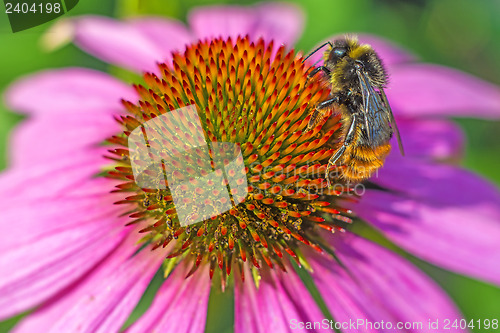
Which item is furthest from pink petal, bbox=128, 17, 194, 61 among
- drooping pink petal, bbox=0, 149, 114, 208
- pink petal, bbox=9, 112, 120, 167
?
drooping pink petal, bbox=0, 149, 114, 208

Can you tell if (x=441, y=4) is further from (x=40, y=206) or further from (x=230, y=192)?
(x=40, y=206)

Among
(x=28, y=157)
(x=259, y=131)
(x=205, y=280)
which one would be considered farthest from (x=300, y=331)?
(x=28, y=157)

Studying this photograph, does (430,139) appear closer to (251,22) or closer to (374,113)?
(374,113)

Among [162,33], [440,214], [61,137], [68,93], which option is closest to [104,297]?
[61,137]

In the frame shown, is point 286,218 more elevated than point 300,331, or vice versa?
point 286,218

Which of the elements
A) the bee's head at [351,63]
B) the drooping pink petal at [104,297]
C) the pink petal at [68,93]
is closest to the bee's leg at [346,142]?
the bee's head at [351,63]

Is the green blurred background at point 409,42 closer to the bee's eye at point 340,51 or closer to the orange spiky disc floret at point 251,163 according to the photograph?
the orange spiky disc floret at point 251,163
